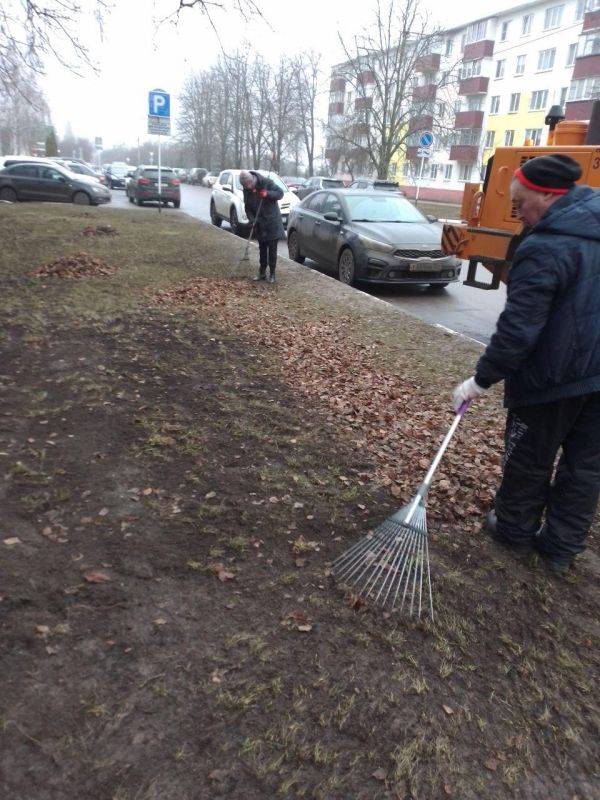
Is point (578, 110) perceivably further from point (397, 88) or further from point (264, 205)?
point (264, 205)

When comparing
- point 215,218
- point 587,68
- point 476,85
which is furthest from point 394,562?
point 476,85

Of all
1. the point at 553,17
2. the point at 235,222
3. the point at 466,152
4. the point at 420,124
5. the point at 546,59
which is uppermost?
the point at 553,17

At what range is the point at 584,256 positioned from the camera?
262 cm

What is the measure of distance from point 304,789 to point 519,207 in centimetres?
261

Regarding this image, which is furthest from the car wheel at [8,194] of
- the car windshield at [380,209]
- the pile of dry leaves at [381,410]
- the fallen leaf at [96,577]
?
the fallen leaf at [96,577]

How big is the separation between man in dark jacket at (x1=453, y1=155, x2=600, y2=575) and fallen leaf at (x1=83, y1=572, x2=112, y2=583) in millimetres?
1974

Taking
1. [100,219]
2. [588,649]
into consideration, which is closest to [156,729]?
[588,649]

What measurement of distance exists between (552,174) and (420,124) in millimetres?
45043

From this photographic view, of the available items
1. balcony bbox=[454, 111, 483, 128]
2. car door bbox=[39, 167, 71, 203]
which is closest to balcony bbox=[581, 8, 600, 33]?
balcony bbox=[454, 111, 483, 128]

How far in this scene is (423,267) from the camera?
10234 mm

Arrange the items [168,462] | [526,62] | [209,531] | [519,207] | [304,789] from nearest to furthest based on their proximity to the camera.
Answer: [304,789], [519,207], [209,531], [168,462], [526,62]

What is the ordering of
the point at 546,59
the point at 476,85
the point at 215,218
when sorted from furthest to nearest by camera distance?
the point at 476,85
the point at 546,59
the point at 215,218

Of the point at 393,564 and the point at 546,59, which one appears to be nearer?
the point at 393,564

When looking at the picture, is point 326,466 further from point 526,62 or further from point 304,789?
point 526,62
